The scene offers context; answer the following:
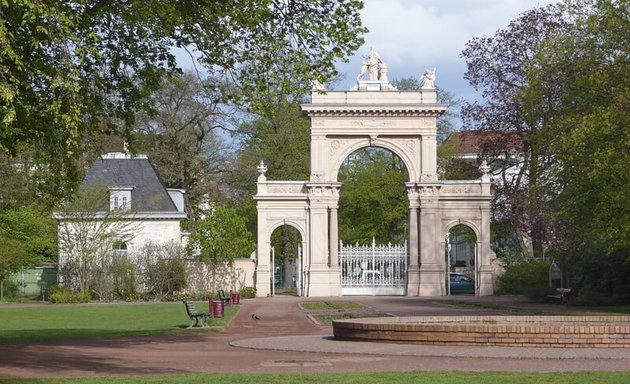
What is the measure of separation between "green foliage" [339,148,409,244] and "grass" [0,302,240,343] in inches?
1188

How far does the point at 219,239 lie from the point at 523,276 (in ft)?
52.0

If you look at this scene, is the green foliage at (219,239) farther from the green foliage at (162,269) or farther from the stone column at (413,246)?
the stone column at (413,246)

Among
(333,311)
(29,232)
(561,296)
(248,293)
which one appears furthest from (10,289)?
(561,296)

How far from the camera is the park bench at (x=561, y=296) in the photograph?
48656 millimetres

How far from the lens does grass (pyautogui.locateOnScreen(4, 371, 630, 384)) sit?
15820 mm

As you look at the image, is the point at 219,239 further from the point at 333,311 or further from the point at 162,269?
the point at 333,311

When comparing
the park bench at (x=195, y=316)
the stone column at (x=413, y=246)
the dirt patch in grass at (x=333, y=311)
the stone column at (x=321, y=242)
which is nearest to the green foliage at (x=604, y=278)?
the dirt patch in grass at (x=333, y=311)

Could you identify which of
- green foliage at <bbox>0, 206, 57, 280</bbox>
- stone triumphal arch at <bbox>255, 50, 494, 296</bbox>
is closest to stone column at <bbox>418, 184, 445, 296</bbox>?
stone triumphal arch at <bbox>255, 50, 494, 296</bbox>

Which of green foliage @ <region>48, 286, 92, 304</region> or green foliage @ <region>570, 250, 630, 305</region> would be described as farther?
green foliage @ <region>48, 286, 92, 304</region>

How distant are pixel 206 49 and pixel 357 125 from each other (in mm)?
36801

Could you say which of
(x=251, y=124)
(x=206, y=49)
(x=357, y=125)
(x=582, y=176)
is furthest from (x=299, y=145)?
(x=206, y=49)

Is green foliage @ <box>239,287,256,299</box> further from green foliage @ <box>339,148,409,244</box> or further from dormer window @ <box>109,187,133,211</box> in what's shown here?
green foliage @ <box>339,148,409,244</box>

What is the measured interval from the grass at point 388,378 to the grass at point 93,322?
35.6 ft

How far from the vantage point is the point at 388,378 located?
16281 millimetres
